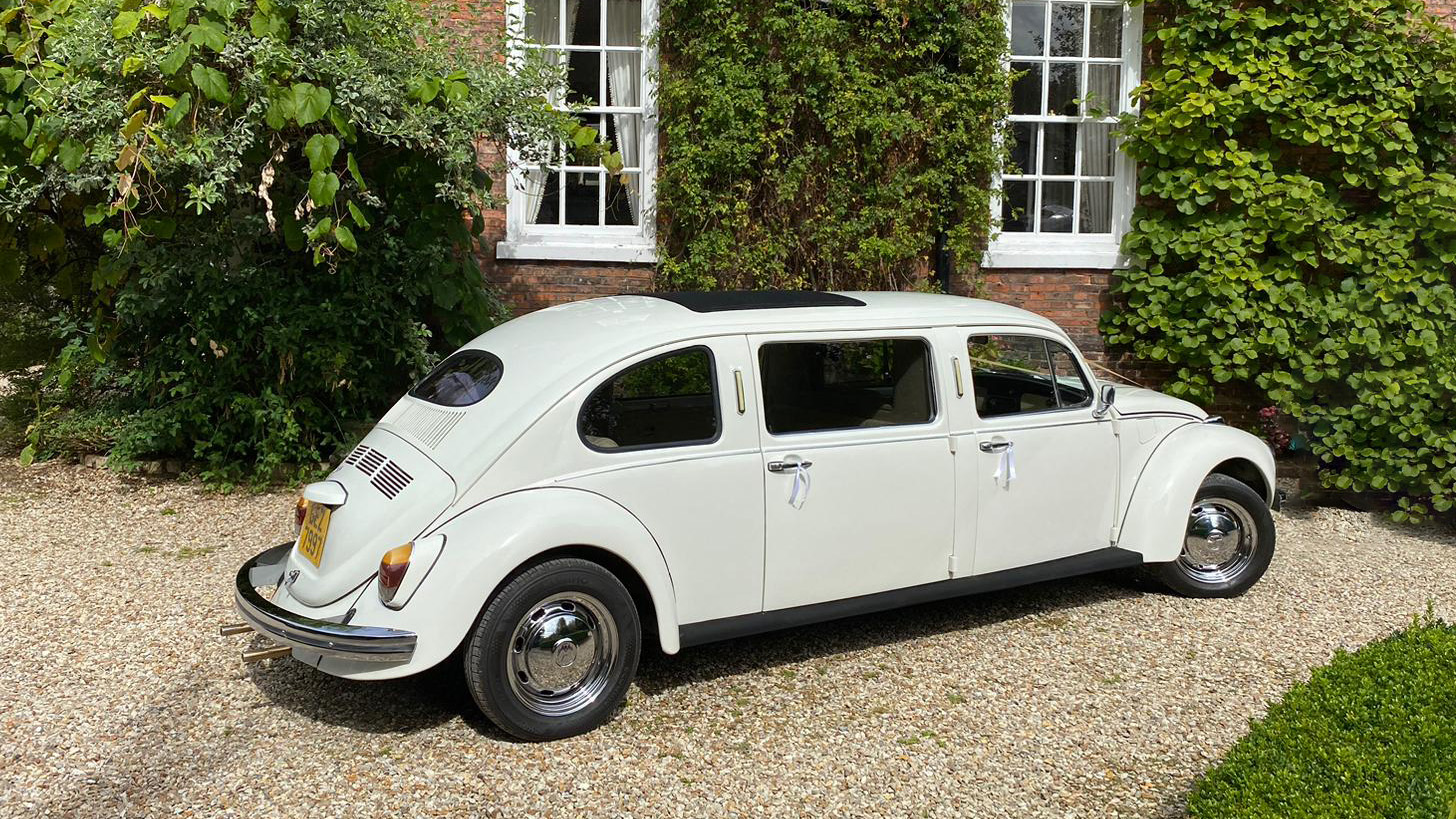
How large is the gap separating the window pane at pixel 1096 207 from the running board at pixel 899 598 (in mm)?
4947

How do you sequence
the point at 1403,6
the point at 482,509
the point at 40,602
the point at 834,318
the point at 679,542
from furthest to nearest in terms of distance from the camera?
the point at 1403,6 < the point at 40,602 < the point at 834,318 < the point at 679,542 < the point at 482,509

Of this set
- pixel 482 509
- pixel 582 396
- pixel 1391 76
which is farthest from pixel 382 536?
pixel 1391 76

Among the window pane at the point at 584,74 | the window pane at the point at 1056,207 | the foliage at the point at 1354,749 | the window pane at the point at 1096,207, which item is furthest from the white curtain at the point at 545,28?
the foliage at the point at 1354,749

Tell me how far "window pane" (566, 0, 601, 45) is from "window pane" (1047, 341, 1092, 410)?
5.63m

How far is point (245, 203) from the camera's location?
7.85m

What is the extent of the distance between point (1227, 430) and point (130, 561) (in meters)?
6.02

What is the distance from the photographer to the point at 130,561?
21.6 feet

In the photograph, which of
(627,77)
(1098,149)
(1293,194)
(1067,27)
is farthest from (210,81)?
(1293,194)

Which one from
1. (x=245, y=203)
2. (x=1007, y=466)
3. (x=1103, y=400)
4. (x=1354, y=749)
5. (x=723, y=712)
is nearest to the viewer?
(x=1354, y=749)

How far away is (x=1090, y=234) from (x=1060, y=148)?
0.77 metres

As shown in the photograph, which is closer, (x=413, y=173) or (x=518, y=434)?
(x=518, y=434)

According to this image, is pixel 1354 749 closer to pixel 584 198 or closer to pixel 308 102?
pixel 308 102

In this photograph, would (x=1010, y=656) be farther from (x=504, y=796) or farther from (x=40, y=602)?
(x=40, y=602)

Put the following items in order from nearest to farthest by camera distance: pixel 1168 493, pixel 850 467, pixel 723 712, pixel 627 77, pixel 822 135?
pixel 723 712
pixel 850 467
pixel 1168 493
pixel 822 135
pixel 627 77
